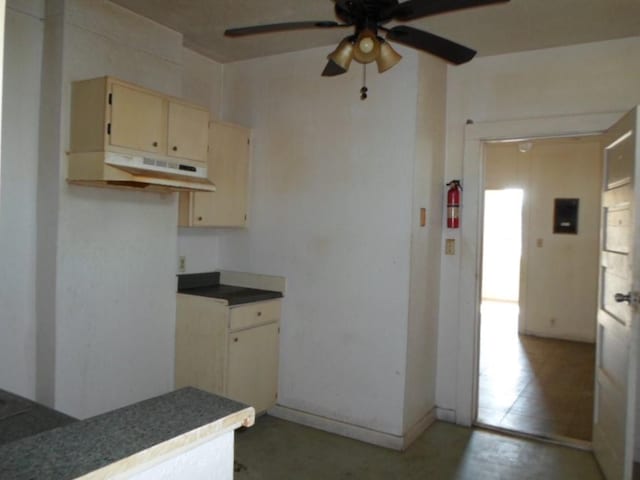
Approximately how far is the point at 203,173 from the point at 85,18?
1.05m

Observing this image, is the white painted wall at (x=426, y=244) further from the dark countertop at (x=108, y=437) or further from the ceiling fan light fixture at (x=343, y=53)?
the dark countertop at (x=108, y=437)

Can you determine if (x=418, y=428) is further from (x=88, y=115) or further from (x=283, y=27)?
(x=88, y=115)

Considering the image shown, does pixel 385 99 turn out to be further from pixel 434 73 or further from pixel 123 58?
pixel 123 58

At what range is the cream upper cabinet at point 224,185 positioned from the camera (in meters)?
3.49

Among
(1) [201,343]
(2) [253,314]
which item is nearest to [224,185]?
(2) [253,314]

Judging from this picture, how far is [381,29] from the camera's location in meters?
2.03

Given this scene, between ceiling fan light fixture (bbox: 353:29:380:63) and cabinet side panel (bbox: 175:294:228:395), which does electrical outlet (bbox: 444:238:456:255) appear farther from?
ceiling fan light fixture (bbox: 353:29:380:63)

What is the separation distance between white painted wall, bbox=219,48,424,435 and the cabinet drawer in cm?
11

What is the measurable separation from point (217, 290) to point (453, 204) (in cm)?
180

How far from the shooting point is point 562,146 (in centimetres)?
657

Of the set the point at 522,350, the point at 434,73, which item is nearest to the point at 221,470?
the point at 434,73

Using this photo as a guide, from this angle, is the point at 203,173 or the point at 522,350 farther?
the point at 522,350

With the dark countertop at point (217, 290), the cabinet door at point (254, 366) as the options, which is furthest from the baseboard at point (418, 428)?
the dark countertop at point (217, 290)

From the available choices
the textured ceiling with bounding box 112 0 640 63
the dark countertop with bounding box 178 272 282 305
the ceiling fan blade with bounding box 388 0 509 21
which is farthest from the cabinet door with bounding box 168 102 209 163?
the ceiling fan blade with bounding box 388 0 509 21
